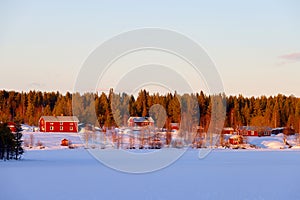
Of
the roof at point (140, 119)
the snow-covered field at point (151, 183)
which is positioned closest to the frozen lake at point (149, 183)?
the snow-covered field at point (151, 183)

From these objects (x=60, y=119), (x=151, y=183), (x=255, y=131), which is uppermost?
(x=60, y=119)

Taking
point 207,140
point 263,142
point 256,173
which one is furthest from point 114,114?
point 256,173

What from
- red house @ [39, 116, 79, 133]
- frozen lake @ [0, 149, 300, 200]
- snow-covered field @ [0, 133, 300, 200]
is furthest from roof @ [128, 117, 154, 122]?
frozen lake @ [0, 149, 300, 200]

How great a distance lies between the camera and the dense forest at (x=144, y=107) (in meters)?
87.1

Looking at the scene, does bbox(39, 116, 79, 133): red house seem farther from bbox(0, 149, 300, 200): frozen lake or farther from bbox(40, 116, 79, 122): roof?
bbox(0, 149, 300, 200): frozen lake

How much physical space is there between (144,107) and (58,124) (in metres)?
14.3

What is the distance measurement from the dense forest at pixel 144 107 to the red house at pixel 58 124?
2642 mm

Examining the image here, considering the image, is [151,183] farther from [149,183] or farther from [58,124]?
[58,124]

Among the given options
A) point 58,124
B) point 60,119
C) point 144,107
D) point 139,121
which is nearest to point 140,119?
point 139,121

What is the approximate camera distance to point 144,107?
307ft

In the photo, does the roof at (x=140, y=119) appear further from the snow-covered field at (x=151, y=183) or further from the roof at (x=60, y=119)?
the snow-covered field at (x=151, y=183)

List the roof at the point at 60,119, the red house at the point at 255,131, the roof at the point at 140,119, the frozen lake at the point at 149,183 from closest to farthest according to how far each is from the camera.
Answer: the frozen lake at the point at 149,183 → the roof at the point at 60,119 → the roof at the point at 140,119 → the red house at the point at 255,131

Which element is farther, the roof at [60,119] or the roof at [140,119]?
the roof at [140,119]

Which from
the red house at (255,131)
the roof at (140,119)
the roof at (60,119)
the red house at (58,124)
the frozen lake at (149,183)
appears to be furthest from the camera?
the red house at (255,131)
